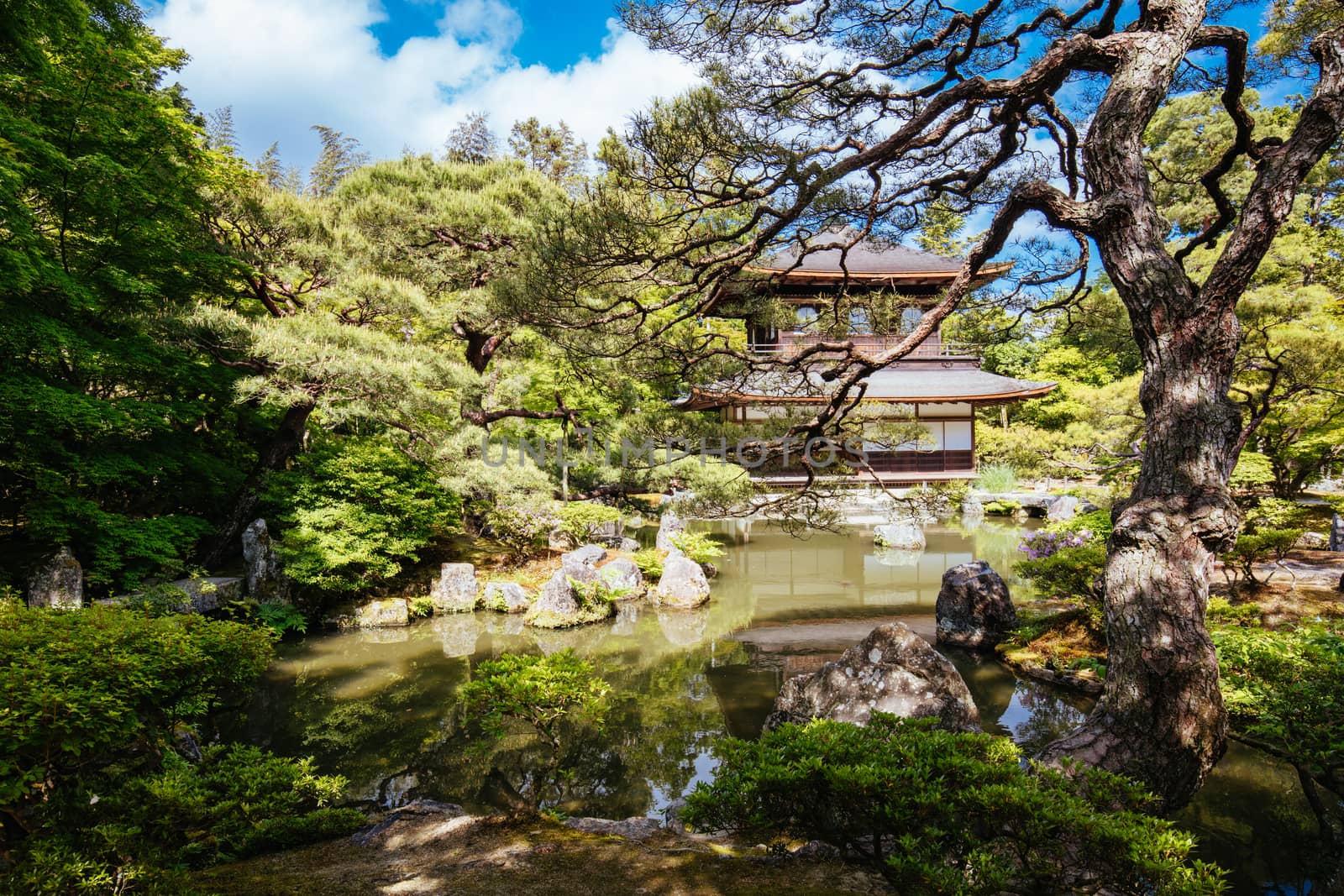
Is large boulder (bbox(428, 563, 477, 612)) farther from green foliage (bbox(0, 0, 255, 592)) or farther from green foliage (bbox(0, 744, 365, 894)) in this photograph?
green foliage (bbox(0, 744, 365, 894))

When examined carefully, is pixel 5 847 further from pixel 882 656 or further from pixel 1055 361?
pixel 1055 361

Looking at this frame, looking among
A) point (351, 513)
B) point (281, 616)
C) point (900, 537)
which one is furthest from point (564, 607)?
point (900, 537)

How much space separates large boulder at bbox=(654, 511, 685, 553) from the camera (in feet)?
32.0

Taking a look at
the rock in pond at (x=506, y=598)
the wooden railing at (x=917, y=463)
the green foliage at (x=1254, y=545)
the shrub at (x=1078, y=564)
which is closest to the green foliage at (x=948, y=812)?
the shrub at (x=1078, y=564)

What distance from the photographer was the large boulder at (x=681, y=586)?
8.23 metres

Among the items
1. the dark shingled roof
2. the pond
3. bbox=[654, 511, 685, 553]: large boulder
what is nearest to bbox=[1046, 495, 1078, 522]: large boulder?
the dark shingled roof

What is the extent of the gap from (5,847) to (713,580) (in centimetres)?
821

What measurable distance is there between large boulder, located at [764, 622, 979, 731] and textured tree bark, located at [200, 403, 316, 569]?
6.32 meters

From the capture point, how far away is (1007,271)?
459 centimetres

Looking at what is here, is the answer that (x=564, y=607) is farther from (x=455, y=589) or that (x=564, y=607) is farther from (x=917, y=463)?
(x=917, y=463)

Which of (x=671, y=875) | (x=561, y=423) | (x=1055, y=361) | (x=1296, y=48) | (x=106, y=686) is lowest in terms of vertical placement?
(x=671, y=875)

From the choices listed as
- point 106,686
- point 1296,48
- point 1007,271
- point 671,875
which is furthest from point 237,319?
point 1296,48

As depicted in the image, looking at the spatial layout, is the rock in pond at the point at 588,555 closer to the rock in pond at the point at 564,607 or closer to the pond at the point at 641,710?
the rock in pond at the point at 564,607

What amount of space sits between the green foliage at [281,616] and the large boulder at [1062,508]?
13457 millimetres
